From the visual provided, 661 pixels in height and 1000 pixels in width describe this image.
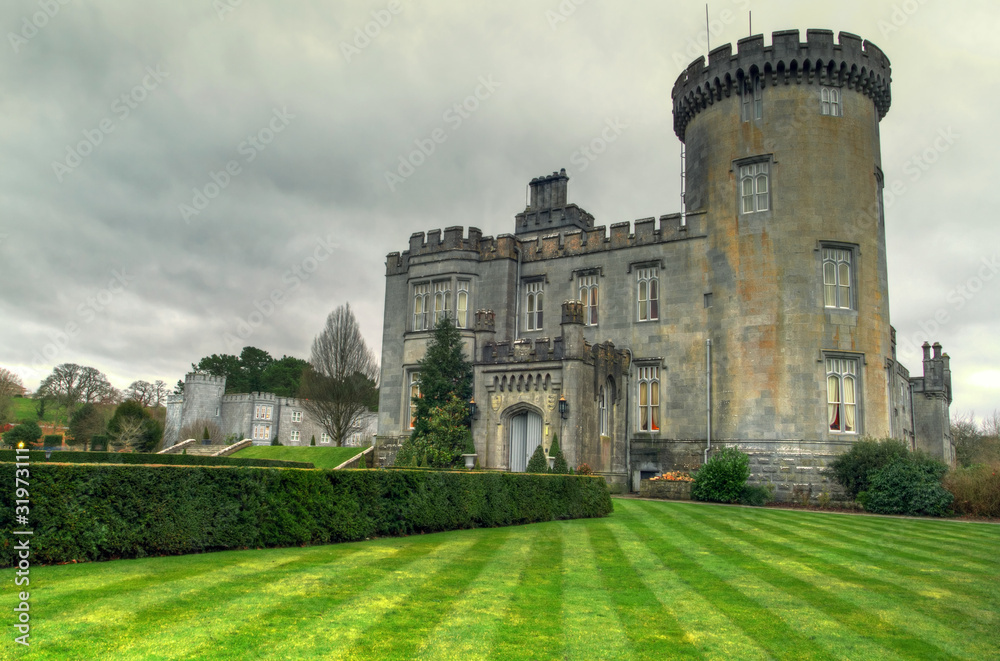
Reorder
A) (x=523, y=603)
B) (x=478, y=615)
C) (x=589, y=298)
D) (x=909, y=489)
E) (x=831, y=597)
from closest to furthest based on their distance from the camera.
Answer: (x=478, y=615) → (x=523, y=603) → (x=831, y=597) → (x=909, y=489) → (x=589, y=298)

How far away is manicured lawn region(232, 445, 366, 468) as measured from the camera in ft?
118

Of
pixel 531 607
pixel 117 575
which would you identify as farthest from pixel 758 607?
pixel 117 575

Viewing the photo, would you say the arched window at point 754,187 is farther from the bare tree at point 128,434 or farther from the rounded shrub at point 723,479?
the bare tree at point 128,434

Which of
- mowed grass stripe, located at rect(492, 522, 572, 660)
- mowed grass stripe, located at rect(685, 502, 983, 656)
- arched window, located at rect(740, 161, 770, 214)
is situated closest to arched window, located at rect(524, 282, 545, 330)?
arched window, located at rect(740, 161, 770, 214)

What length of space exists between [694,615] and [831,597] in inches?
80.3

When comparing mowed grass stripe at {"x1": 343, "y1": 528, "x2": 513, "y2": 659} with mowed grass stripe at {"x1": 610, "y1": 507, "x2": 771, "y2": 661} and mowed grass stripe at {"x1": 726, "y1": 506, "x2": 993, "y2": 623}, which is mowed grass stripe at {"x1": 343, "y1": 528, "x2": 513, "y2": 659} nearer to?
mowed grass stripe at {"x1": 610, "y1": 507, "x2": 771, "y2": 661}

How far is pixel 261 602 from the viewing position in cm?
698

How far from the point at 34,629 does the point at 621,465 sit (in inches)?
971

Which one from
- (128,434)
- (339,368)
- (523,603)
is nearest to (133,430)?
(128,434)

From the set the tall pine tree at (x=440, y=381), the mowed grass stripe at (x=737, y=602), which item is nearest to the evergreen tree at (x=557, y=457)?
the tall pine tree at (x=440, y=381)

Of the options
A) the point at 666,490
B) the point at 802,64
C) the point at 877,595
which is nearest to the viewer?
the point at 877,595

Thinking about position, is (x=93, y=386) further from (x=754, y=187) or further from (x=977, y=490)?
(x=977, y=490)

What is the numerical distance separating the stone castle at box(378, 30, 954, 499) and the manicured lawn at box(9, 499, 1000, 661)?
14638 mm

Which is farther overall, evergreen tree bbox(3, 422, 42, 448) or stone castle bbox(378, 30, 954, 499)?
evergreen tree bbox(3, 422, 42, 448)
